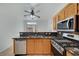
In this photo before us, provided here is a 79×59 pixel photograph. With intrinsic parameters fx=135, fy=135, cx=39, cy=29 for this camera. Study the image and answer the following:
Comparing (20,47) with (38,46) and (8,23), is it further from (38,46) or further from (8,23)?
(8,23)

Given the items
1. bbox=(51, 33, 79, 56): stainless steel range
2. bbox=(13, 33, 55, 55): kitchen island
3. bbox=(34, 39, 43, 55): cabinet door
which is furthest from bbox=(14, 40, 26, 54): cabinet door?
bbox=(51, 33, 79, 56): stainless steel range

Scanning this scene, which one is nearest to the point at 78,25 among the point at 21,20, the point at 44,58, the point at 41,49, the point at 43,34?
the point at 44,58

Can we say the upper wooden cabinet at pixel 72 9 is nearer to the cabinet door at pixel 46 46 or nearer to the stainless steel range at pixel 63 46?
the stainless steel range at pixel 63 46

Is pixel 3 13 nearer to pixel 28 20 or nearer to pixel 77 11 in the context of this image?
pixel 28 20

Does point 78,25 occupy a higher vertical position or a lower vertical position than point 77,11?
lower

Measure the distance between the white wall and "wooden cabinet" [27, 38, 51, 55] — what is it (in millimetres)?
1105

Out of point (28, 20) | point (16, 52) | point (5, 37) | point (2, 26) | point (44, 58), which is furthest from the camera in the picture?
point (28, 20)

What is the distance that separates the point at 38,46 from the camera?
490 cm

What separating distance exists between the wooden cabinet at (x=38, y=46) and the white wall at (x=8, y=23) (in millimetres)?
1105

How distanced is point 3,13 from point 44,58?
4.87 meters

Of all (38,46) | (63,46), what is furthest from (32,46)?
(63,46)

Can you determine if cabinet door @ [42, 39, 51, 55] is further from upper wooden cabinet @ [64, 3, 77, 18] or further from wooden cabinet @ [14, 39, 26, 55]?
upper wooden cabinet @ [64, 3, 77, 18]

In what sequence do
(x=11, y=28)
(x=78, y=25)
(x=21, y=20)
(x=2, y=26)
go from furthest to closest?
(x=21, y=20), (x=11, y=28), (x=2, y=26), (x=78, y=25)

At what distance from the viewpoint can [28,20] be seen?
26.5ft
